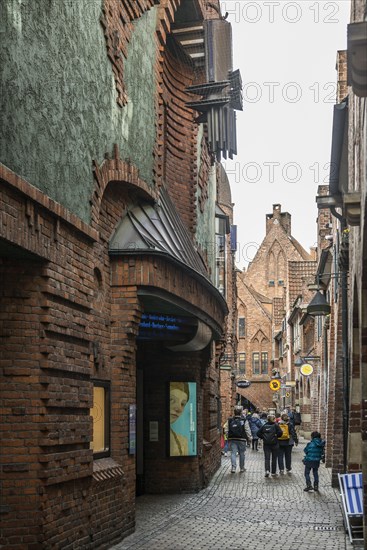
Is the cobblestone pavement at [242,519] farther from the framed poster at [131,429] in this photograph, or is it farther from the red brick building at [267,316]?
the red brick building at [267,316]

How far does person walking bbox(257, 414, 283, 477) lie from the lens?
2414 centimetres

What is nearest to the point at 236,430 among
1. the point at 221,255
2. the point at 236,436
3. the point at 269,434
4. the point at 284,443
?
the point at 236,436

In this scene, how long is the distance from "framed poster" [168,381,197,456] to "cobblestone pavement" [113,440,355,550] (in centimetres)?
97

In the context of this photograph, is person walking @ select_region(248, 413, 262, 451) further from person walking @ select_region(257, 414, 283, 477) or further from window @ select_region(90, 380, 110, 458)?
window @ select_region(90, 380, 110, 458)

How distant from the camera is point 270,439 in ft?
79.8

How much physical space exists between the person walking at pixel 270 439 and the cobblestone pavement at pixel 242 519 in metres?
1.59

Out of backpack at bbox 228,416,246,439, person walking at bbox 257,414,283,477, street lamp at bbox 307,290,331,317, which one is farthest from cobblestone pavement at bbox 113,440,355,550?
street lamp at bbox 307,290,331,317

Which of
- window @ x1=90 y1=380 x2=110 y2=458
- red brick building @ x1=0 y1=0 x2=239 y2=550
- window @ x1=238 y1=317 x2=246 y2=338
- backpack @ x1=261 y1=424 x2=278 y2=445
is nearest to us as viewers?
red brick building @ x1=0 y1=0 x2=239 y2=550

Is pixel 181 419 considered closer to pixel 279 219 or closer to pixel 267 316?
pixel 267 316

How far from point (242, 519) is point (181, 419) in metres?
3.75

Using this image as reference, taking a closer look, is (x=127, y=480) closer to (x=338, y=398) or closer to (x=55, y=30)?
(x=55, y=30)

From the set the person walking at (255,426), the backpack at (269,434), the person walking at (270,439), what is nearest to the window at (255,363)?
the person walking at (255,426)

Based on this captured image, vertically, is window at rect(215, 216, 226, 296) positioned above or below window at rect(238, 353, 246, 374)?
above

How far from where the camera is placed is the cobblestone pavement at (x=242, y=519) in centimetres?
1309
